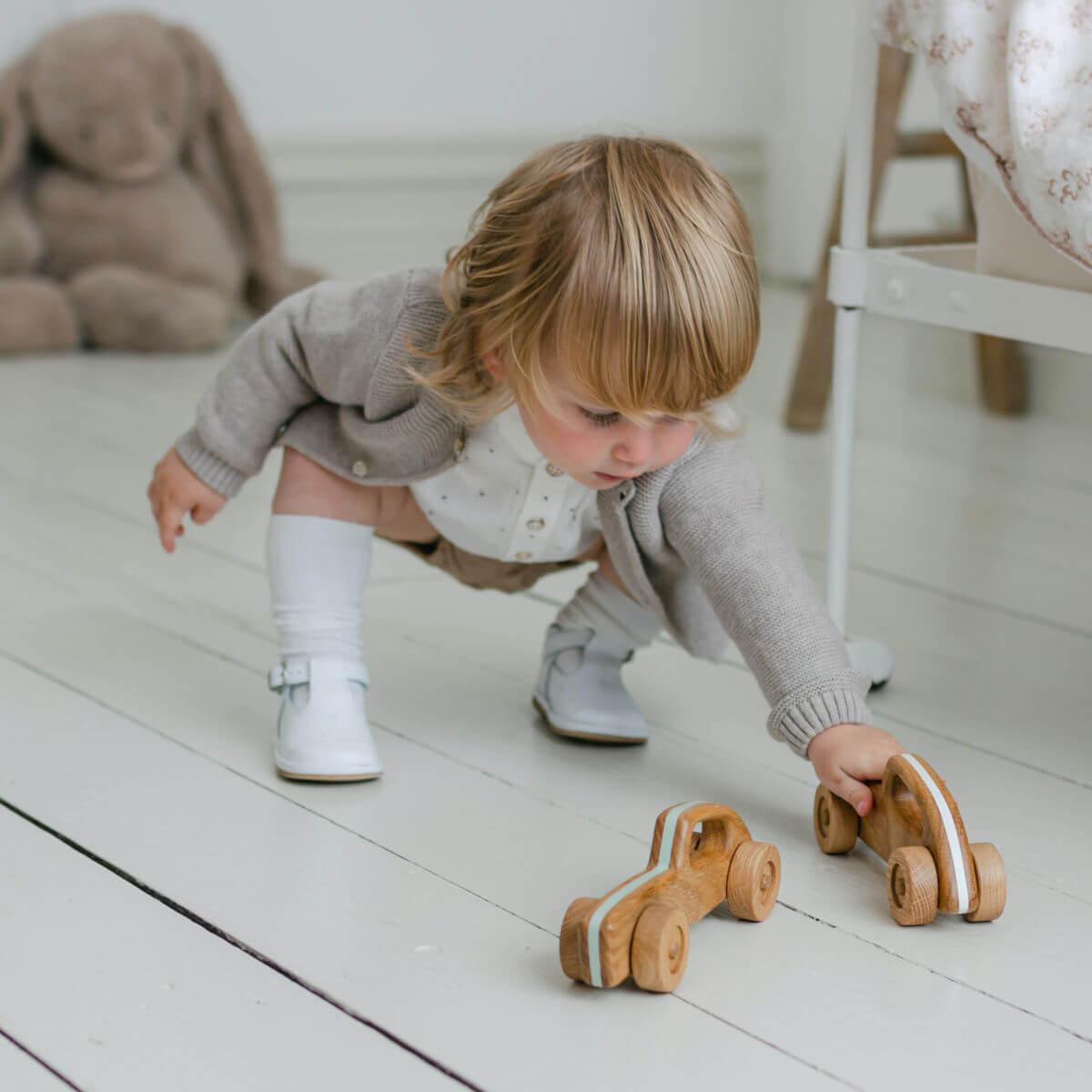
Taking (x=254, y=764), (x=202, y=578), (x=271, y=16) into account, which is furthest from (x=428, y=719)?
(x=271, y=16)

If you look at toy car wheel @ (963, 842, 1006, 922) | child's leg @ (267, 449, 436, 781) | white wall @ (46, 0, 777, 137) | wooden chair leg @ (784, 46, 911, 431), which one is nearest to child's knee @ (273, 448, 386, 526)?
child's leg @ (267, 449, 436, 781)

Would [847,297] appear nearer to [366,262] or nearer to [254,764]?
[254,764]

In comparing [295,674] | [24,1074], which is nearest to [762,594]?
[295,674]

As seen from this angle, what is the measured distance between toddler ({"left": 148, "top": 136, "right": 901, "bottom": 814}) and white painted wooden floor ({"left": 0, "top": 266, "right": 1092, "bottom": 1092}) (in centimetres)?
6

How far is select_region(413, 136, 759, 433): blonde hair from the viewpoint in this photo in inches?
29.6

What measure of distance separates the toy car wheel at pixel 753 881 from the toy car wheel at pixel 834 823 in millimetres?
72

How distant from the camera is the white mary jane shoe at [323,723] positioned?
89 cm

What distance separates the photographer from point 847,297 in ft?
3.44

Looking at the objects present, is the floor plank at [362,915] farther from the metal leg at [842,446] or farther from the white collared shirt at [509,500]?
the metal leg at [842,446]

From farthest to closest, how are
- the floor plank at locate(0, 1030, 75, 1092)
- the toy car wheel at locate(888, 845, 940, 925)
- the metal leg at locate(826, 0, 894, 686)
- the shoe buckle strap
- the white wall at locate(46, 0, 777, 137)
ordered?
the white wall at locate(46, 0, 777, 137) → the metal leg at locate(826, 0, 894, 686) → the shoe buckle strap → the toy car wheel at locate(888, 845, 940, 925) → the floor plank at locate(0, 1030, 75, 1092)

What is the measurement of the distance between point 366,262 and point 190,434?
185 cm

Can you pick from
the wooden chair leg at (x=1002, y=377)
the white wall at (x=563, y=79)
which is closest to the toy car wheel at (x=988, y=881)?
the wooden chair leg at (x=1002, y=377)

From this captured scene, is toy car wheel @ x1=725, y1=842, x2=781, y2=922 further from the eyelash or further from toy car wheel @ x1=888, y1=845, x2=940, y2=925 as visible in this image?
the eyelash

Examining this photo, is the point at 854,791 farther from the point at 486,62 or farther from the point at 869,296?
the point at 486,62
